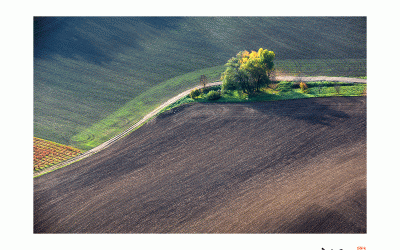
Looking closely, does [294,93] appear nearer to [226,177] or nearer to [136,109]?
[226,177]

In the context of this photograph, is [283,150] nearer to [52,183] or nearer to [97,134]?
[97,134]

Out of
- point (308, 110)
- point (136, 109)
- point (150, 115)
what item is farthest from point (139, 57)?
point (308, 110)

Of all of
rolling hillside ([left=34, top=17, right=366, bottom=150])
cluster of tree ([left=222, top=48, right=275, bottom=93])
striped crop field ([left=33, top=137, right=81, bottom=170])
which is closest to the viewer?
striped crop field ([left=33, top=137, right=81, bottom=170])

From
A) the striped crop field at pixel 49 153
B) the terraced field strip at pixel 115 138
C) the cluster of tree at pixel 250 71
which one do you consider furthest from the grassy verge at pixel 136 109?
the cluster of tree at pixel 250 71

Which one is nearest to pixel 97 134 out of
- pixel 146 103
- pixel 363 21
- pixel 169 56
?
pixel 146 103

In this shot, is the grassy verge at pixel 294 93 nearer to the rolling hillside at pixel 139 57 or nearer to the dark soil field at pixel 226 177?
the dark soil field at pixel 226 177

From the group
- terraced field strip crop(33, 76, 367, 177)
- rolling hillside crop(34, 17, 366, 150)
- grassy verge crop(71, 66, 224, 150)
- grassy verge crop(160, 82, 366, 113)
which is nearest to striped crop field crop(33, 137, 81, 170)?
terraced field strip crop(33, 76, 367, 177)

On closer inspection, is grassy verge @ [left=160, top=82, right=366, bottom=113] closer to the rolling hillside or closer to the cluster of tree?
the cluster of tree
